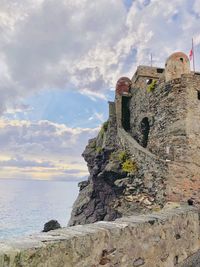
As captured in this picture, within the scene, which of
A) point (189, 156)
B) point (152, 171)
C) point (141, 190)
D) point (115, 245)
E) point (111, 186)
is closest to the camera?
point (115, 245)

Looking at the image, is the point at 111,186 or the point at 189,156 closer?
the point at 189,156

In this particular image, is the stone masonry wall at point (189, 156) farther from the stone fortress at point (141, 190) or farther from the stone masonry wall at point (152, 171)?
the stone masonry wall at point (152, 171)

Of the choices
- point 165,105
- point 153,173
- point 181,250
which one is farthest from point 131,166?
point 181,250

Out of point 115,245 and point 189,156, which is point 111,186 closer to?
point 189,156

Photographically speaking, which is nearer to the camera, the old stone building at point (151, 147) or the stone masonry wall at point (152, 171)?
the old stone building at point (151, 147)

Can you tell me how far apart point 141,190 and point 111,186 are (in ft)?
19.8

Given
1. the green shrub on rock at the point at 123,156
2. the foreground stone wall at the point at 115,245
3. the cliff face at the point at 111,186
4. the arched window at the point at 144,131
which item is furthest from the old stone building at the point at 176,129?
the foreground stone wall at the point at 115,245

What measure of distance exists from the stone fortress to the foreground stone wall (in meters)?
0.01

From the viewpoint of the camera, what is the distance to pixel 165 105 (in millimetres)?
16688

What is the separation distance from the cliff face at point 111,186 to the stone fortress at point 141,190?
0.06 metres

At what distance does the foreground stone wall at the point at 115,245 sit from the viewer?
3.74 meters

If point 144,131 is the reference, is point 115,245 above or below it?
below

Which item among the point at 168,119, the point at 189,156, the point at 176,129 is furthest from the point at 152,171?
the point at 168,119

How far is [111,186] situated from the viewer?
75.3ft
